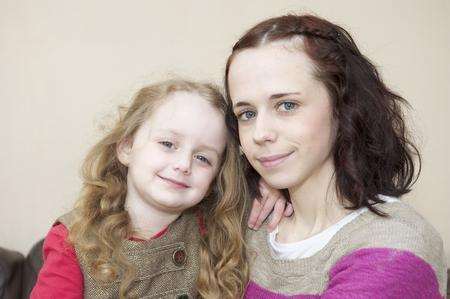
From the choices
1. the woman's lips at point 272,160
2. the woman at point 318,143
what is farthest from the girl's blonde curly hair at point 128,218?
the woman's lips at point 272,160

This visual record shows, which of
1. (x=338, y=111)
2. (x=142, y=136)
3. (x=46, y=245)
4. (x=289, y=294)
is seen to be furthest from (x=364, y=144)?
(x=46, y=245)

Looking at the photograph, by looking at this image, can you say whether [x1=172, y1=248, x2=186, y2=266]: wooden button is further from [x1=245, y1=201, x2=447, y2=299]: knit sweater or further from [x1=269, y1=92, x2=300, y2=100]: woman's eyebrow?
[x1=269, y1=92, x2=300, y2=100]: woman's eyebrow

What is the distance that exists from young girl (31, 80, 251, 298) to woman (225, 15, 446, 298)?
143 millimetres

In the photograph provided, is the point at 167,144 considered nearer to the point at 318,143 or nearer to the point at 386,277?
the point at 318,143

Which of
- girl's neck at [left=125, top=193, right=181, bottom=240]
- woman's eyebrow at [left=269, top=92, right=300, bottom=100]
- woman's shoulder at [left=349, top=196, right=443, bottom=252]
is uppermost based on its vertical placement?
woman's eyebrow at [left=269, top=92, right=300, bottom=100]

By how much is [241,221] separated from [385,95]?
568 mm

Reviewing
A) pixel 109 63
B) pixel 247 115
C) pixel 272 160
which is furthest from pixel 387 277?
pixel 109 63

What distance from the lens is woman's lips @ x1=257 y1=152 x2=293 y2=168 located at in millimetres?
1227

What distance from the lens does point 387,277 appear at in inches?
37.9

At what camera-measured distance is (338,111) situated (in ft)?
4.08

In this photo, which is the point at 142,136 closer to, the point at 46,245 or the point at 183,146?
the point at 183,146

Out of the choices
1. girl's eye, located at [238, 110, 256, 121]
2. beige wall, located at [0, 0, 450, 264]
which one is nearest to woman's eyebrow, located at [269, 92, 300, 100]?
girl's eye, located at [238, 110, 256, 121]

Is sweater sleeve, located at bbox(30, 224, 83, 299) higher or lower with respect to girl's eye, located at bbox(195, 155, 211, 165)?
lower

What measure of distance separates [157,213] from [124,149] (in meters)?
0.24
